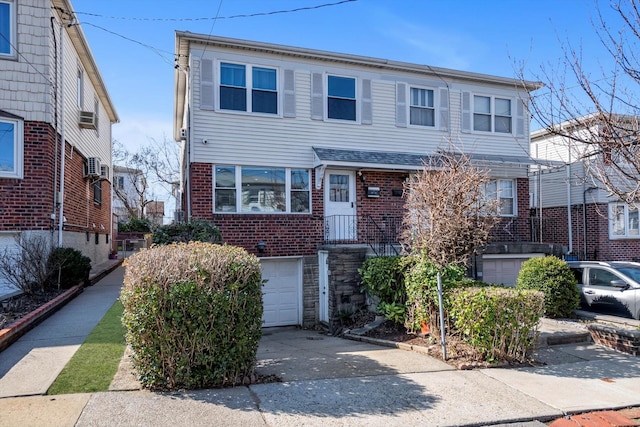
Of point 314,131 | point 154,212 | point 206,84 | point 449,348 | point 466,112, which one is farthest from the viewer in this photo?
point 154,212

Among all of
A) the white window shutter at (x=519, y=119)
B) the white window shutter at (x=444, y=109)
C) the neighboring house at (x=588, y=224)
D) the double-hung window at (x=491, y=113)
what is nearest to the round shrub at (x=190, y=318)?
the white window shutter at (x=444, y=109)

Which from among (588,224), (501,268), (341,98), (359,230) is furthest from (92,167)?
(588,224)

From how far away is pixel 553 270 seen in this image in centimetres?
1023

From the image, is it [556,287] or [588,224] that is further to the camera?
[588,224]

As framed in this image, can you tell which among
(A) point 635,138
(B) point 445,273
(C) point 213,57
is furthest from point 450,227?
(C) point 213,57

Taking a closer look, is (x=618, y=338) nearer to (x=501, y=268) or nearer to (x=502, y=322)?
(x=502, y=322)

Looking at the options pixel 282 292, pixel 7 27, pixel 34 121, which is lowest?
pixel 282 292

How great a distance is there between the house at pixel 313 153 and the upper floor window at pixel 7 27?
12.2ft

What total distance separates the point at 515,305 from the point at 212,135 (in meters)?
8.65

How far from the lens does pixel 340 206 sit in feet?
43.8

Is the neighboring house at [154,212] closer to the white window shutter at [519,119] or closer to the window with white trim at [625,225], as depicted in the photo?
the white window shutter at [519,119]

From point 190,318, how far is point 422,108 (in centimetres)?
1135

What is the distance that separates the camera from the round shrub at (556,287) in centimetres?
1002

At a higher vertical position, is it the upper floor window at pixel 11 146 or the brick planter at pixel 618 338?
the upper floor window at pixel 11 146
